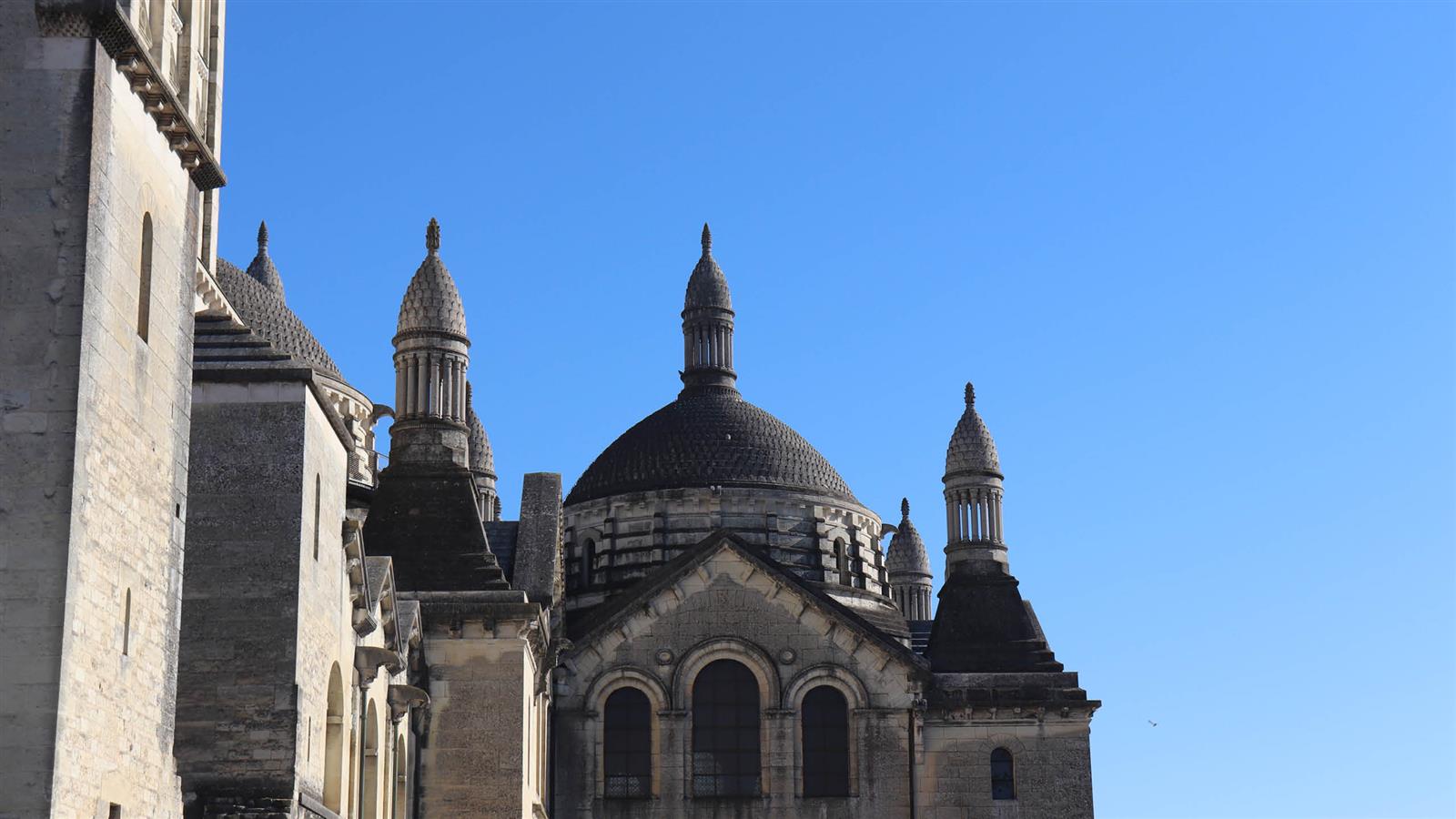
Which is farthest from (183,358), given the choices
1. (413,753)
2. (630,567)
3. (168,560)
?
(630,567)

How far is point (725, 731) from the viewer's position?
159 ft

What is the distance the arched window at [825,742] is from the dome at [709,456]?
10760mm

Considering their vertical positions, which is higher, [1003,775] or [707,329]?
[707,329]

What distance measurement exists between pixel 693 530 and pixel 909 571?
21.9 m

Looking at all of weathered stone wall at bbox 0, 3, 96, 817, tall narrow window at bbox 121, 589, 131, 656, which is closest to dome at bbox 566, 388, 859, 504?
tall narrow window at bbox 121, 589, 131, 656

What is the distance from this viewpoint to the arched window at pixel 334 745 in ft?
91.4

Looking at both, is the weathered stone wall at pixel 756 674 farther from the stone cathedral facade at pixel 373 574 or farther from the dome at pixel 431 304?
the dome at pixel 431 304

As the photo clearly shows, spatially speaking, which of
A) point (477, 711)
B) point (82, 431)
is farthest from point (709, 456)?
point (82, 431)

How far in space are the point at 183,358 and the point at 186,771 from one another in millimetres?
4975

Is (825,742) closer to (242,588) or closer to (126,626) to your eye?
(242,588)

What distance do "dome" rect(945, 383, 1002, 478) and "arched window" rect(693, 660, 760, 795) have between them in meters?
7.82

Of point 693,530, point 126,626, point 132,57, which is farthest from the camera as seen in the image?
point 693,530

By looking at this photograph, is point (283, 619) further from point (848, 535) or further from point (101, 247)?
point (848, 535)

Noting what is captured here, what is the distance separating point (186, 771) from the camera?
24.7m
